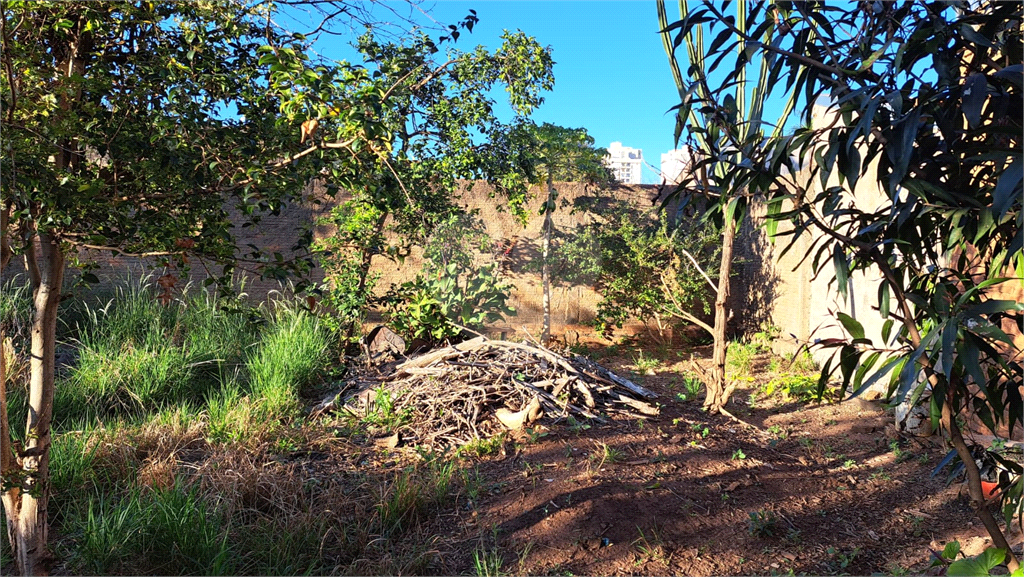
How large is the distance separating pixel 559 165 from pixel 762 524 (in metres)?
5.41

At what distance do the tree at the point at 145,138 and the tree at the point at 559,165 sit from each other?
193 inches

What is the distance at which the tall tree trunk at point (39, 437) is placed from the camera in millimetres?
2473

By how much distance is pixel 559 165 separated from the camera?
783cm

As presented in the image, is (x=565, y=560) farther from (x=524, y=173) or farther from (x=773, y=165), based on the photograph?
(x=524, y=173)

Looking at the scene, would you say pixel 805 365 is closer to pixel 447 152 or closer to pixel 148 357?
pixel 447 152

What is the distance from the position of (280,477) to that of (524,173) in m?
3.24

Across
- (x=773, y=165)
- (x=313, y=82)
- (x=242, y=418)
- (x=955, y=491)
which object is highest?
(x=313, y=82)

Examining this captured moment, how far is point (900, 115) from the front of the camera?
1585mm

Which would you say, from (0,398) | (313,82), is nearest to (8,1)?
(313,82)

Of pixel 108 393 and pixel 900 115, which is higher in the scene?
pixel 900 115

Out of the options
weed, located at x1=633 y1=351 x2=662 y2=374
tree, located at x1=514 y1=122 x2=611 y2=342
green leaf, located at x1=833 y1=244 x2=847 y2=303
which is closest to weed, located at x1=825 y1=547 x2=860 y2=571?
green leaf, located at x1=833 y1=244 x2=847 y2=303

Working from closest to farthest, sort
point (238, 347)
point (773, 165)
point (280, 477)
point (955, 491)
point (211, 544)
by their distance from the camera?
point (773, 165), point (211, 544), point (280, 477), point (955, 491), point (238, 347)

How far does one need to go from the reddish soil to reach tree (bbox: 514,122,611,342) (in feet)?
11.4

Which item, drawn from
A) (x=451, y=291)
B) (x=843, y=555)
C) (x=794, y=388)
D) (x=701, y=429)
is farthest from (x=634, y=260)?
(x=843, y=555)
